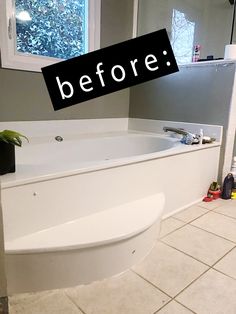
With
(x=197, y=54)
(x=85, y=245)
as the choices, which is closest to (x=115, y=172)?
(x=85, y=245)

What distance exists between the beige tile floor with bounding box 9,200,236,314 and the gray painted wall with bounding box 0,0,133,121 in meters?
1.46

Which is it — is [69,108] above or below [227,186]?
above

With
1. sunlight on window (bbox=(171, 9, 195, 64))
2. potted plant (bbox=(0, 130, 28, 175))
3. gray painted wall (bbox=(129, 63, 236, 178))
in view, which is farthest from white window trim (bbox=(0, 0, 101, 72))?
potted plant (bbox=(0, 130, 28, 175))

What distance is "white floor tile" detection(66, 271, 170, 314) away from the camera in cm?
100

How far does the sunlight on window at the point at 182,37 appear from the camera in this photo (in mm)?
2557

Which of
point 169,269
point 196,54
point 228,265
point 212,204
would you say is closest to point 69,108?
point 196,54

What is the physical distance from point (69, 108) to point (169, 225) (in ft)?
4.70

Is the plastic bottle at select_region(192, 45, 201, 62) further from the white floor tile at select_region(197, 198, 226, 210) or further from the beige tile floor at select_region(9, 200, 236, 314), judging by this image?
the beige tile floor at select_region(9, 200, 236, 314)

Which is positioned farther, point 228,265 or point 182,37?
point 182,37

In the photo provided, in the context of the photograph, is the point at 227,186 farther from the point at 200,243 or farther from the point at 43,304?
the point at 43,304

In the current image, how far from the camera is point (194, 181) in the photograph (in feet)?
6.89

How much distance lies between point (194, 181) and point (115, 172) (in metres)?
0.99

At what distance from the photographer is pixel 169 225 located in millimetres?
1735

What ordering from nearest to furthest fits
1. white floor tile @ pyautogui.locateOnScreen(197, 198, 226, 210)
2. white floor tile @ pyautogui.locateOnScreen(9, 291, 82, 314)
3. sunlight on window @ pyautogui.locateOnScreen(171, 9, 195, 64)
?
white floor tile @ pyautogui.locateOnScreen(9, 291, 82, 314)
white floor tile @ pyautogui.locateOnScreen(197, 198, 226, 210)
sunlight on window @ pyautogui.locateOnScreen(171, 9, 195, 64)
